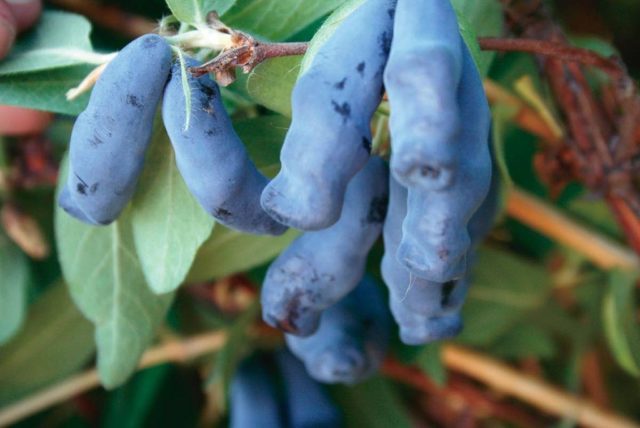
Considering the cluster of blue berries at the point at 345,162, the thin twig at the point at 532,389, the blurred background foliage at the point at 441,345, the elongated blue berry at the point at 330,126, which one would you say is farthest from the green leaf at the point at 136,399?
the elongated blue berry at the point at 330,126

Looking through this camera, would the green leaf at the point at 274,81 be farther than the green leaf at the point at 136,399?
No

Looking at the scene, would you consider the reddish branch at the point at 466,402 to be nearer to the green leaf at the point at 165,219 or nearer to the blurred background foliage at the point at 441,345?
the blurred background foliage at the point at 441,345

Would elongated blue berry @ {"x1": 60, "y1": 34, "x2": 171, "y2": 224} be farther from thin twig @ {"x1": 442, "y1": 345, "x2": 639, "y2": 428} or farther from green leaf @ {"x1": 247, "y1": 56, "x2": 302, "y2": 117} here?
thin twig @ {"x1": 442, "y1": 345, "x2": 639, "y2": 428}

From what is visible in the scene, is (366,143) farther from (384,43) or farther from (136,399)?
(136,399)

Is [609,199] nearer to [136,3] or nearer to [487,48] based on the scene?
[487,48]

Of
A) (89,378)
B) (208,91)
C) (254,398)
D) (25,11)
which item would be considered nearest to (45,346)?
(89,378)

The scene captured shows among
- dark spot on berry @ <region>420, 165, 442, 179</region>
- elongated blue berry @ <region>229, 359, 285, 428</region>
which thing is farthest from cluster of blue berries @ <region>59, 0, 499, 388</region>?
elongated blue berry @ <region>229, 359, 285, 428</region>
